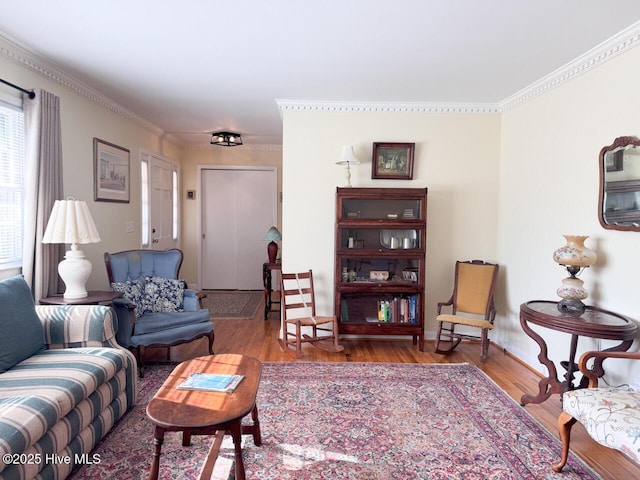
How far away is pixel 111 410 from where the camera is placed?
2340 millimetres

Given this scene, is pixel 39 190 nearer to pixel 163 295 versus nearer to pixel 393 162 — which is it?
pixel 163 295

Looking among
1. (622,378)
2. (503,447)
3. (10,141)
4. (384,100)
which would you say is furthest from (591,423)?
(10,141)

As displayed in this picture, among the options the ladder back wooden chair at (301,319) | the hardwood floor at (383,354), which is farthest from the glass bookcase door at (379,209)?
the hardwood floor at (383,354)

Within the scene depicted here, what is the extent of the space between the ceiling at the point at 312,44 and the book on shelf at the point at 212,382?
1999 millimetres

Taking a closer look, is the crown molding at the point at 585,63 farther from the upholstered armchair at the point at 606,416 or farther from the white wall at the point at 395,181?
the upholstered armchair at the point at 606,416

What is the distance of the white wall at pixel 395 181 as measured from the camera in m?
4.05

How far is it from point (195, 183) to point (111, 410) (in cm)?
462

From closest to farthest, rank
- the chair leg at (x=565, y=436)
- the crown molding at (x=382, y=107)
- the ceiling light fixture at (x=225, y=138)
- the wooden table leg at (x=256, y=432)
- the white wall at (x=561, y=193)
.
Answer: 1. the chair leg at (x=565, y=436)
2. the wooden table leg at (x=256, y=432)
3. the white wall at (x=561, y=193)
4. the crown molding at (x=382, y=107)
5. the ceiling light fixture at (x=225, y=138)

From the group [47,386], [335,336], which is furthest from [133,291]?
[335,336]

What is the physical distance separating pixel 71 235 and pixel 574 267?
11.7 ft

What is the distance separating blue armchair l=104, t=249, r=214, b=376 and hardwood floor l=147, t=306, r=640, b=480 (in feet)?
1.42

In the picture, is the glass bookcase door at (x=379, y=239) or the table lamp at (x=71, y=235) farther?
the glass bookcase door at (x=379, y=239)

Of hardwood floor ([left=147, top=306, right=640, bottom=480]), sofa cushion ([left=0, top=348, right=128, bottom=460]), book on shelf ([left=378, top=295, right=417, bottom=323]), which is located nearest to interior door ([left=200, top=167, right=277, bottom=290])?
hardwood floor ([left=147, top=306, right=640, bottom=480])

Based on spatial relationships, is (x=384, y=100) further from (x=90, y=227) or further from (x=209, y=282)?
(x=209, y=282)
